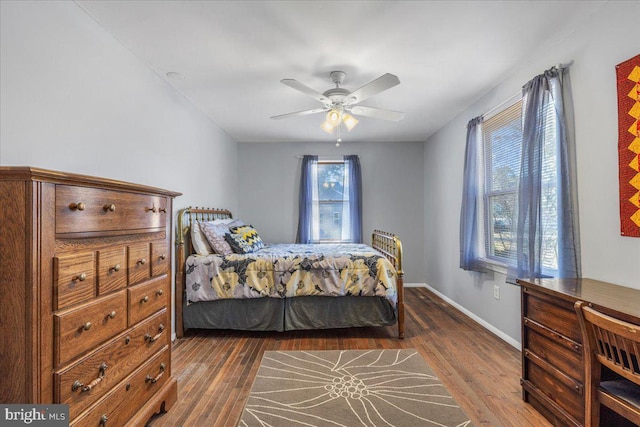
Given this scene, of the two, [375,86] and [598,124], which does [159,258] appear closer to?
[375,86]

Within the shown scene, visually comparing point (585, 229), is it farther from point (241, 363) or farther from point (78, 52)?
point (78, 52)

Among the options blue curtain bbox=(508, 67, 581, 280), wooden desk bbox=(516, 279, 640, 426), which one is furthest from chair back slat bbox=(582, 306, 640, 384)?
blue curtain bbox=(508, 67, 581, 280)

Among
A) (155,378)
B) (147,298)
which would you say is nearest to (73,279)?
(147,298)

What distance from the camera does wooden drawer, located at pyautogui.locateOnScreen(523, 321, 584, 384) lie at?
157 cm

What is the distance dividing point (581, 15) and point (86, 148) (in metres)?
3.35

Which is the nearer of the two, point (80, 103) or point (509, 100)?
point (80, 103)

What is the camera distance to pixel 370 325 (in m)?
3.08

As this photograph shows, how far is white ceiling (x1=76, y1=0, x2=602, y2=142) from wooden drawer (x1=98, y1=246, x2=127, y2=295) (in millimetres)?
1523

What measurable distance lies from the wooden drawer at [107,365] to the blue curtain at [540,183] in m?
2.63

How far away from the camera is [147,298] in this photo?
1649 millimetres

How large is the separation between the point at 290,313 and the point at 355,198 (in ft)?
8.50

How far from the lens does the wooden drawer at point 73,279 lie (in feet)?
3.61

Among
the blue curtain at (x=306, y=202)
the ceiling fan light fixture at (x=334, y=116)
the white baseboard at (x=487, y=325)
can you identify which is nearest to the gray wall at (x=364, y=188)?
the blue curtain at (x=306, y=202)

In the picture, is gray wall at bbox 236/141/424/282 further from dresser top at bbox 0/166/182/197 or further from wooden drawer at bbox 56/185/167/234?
dresser top at bbox 0/166/182/197
